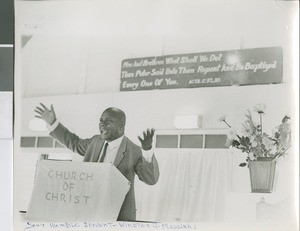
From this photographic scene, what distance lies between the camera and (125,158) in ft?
4.49

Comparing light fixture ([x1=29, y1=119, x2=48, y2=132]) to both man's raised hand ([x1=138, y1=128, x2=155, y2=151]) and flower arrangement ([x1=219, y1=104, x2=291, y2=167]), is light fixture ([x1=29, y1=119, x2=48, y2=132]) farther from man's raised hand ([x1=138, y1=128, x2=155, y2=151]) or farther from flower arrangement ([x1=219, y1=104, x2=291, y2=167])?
flower arrangement ([x1=219, y1=104, x2=291, y2=167])

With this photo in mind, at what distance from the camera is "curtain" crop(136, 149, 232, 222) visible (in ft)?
4.25

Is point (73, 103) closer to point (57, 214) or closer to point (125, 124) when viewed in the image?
point (125, 124)

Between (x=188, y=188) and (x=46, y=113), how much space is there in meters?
0.55

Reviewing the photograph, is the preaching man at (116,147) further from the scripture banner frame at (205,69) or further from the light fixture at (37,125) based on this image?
the scripture banner frame at (205,69)

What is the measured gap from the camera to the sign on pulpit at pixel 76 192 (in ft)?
4.45

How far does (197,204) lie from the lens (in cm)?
130

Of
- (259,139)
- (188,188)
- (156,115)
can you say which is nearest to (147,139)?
(156,115)

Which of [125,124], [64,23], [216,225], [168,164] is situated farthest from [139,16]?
[216,225]

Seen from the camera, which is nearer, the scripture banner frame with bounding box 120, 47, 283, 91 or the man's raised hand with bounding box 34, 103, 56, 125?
the scripture banner frame with bounding box 120, 47, 283, 91

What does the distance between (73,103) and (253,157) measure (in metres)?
0.62

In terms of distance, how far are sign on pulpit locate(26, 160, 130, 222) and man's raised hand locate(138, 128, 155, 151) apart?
0.12 m

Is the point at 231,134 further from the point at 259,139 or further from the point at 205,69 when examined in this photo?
the point at 205,69

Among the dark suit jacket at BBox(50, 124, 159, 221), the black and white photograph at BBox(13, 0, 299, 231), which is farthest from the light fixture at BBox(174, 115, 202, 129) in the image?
the dark suit jacket at BBox(50, 124, 159, 221)
